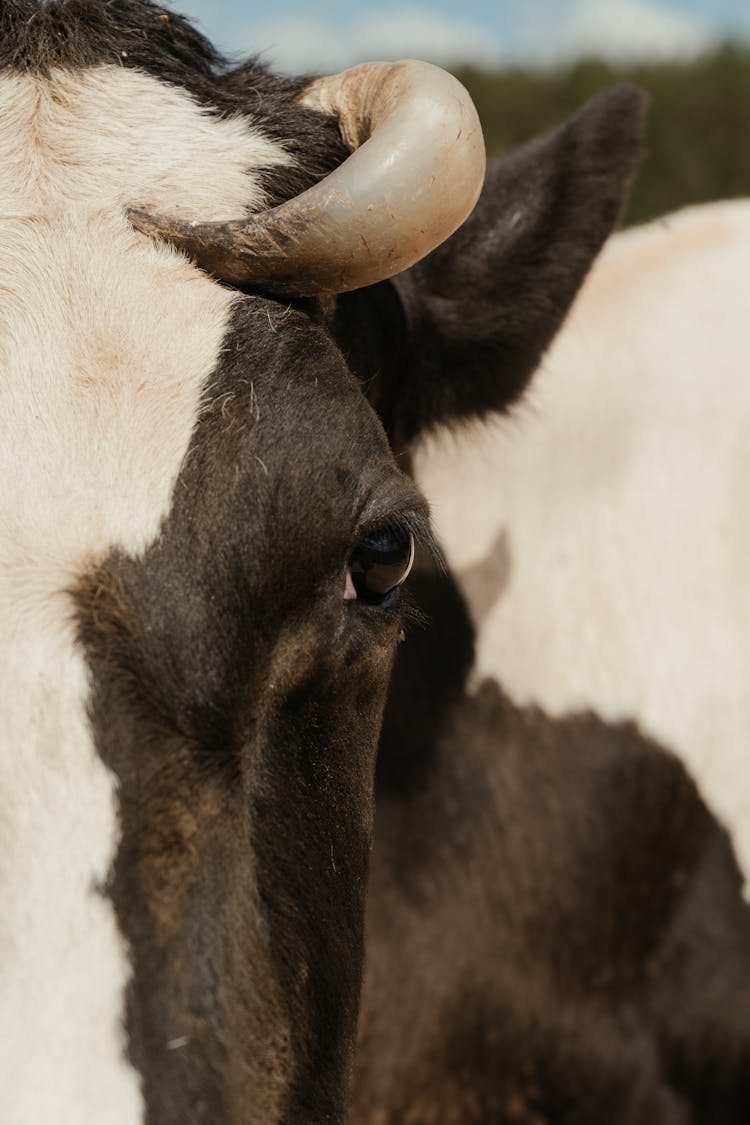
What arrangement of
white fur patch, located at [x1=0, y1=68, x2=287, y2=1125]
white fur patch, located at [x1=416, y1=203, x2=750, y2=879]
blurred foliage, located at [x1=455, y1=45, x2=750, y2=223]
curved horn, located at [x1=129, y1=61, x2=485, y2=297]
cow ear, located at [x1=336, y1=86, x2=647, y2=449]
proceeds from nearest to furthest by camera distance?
white fur patch, located at [x1=0, y1=68, x2=287, y2=1125]
curved horn, located at [x1=129, y1=61, x2=485, y2=297]
cow ear, located at [x1=336, y1=86, x2=647, y2=449]
white fur patch, located at [x1=416, y1=203, x2=750, y2=879]
blurred foliage, located at [x1=455, y1=45, x2=750, y2=223]

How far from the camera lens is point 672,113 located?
17.5m

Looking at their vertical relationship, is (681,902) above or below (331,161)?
below

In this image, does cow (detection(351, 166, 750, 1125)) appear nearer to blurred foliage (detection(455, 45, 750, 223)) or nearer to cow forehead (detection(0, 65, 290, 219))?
cow forehead (detection(0, 65, 290, 219))

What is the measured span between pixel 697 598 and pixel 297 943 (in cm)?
166

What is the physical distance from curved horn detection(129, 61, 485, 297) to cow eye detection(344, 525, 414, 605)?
0.40 metres

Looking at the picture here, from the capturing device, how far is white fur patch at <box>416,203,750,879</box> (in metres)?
3.16

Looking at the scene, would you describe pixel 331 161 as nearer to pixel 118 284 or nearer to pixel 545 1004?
pixel 118 284

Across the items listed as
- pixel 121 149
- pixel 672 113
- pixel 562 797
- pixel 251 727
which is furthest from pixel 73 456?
pixel 672 113

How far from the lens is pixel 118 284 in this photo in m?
1.85

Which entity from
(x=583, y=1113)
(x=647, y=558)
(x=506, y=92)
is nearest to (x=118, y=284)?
(x=647, y=558)

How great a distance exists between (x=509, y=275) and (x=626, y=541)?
31.1 inches

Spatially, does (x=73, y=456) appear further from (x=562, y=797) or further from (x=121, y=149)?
(x=562, y=797)

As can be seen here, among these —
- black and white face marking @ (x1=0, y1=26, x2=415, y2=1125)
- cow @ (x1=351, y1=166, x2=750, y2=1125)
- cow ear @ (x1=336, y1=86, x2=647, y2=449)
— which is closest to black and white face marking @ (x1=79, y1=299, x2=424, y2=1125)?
black and white face marking @ (x1=0, y1=26, x2=415, y2=1125)

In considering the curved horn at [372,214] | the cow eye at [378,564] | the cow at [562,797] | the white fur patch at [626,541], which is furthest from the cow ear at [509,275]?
the cow eye at [378,564]
